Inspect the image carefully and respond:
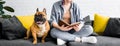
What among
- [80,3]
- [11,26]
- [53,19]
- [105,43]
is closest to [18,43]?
[11,26]

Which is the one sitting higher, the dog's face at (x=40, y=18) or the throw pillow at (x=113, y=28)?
the dog's face at (x=40, y=18)

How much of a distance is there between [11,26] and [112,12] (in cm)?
187

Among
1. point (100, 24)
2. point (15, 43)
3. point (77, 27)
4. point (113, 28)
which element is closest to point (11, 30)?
point (15, 43)

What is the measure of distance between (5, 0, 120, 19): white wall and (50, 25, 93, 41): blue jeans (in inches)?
38.6

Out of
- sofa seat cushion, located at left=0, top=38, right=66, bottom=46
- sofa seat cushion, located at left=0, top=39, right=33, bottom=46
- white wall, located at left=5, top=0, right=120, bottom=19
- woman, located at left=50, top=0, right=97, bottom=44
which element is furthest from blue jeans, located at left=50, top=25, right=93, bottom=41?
white wall, located at left=5, top=0, right=120, bottom=19

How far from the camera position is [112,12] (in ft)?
13.5

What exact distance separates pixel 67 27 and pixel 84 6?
1196 mm

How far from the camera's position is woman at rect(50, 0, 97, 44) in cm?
296

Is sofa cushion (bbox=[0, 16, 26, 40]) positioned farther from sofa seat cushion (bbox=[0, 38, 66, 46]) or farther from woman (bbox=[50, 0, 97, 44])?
woman (bbox=[50, 0, 97, 44])

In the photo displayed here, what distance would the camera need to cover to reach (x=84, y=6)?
4070 millimetres

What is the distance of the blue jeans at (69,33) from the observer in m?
2.96

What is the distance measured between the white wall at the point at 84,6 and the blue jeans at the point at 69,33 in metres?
0.98

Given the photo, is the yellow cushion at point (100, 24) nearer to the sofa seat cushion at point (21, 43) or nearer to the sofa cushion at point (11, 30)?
the sofa seat cushion at point (21, 43)

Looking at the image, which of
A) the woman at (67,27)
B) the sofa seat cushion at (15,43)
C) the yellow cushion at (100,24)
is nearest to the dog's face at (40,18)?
the woman at (67,27)
